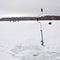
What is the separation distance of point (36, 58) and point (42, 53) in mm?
643

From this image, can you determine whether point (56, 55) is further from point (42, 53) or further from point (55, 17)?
point (55, 17)

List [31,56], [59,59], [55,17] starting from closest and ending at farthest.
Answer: [59,59], [31,56], [55,17]

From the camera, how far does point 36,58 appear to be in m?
5.48

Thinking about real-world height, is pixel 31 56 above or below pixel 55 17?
above

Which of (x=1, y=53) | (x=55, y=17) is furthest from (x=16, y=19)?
(x=1, y=53)

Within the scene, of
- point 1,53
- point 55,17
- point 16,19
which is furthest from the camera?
point 55,17

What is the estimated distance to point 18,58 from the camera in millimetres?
5516

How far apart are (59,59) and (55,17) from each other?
4442cm

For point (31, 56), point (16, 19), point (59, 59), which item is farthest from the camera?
point (16, 19)

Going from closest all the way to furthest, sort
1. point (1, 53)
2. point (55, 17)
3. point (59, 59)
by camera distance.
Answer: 1. point (59, 59)
2. point (1, 53)
3. point (55, 17)

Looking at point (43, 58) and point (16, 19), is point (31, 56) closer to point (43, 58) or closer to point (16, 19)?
point (43, 58)

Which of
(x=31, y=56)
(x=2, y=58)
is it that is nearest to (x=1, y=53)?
(x=2, y=58)

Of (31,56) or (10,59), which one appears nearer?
(10,59)

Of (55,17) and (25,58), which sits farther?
(55,17)
